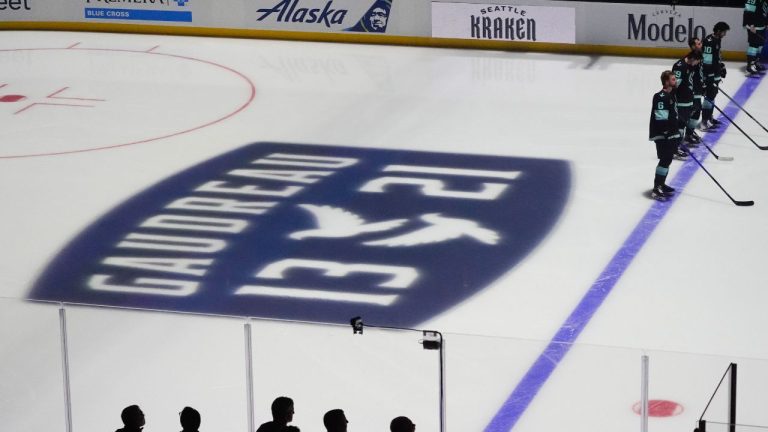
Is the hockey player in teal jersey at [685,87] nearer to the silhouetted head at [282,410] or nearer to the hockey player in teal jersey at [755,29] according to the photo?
the hockey player in teal jersey at [755,29]

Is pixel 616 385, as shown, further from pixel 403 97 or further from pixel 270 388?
pixel 403 97

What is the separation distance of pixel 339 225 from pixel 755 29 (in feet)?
19.5

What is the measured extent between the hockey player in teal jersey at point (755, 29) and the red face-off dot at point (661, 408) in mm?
9619

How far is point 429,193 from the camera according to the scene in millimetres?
10492

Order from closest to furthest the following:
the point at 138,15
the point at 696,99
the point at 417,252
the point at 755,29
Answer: the point at 417,252 < the point at 696,99 < the point at 755,29 < the point at 138,15

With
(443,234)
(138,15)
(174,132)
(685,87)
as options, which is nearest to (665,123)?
(685,87)

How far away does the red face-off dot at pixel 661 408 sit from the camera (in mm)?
4650

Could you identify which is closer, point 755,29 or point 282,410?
point 282,410

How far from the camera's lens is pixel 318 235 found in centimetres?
962

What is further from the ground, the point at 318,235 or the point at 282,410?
the point at 318,235

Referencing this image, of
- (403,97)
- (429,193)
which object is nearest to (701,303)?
(429,193)

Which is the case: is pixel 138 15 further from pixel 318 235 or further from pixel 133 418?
pixel 133 418

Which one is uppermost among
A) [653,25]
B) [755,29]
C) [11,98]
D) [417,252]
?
[653,25]

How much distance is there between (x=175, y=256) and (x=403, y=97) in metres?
4.63
